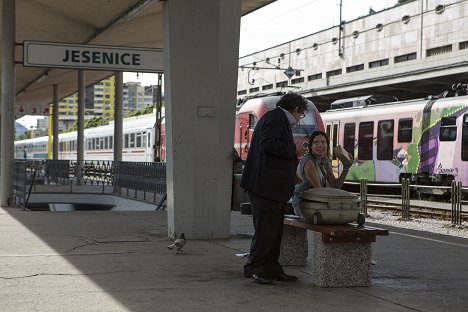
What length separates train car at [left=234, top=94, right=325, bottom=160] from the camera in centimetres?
2217

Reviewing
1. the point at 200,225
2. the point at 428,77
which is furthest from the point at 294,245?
the point at 428,77

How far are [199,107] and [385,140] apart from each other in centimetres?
1498

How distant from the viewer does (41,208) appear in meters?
21.6

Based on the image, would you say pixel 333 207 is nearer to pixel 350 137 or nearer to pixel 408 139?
pixel 408 139

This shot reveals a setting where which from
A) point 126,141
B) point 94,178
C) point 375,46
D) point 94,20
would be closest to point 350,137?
point 94,178

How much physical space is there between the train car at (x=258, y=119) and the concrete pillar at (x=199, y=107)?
39.4 ft

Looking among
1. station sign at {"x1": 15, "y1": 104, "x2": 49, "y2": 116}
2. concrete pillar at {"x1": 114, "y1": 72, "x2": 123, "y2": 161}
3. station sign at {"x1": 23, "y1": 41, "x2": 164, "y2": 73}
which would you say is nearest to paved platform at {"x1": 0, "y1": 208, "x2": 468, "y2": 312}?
station sign at {"x1": 23, "y1": 41, "x2": 164, "y2": 73}

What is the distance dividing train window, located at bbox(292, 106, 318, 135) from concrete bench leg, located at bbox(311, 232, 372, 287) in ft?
51.4

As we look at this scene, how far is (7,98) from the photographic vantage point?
49.6ft

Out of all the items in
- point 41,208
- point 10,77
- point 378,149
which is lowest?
point 41,208

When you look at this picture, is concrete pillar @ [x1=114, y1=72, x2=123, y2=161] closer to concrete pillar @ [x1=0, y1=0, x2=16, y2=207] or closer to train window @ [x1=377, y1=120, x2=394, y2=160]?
concrete pillar @ [x1=0, y1=0, x2=16, y2=207]

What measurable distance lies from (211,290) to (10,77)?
35.4 ft

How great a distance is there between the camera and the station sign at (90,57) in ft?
43.9

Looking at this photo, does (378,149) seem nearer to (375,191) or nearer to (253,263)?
(375,191)
